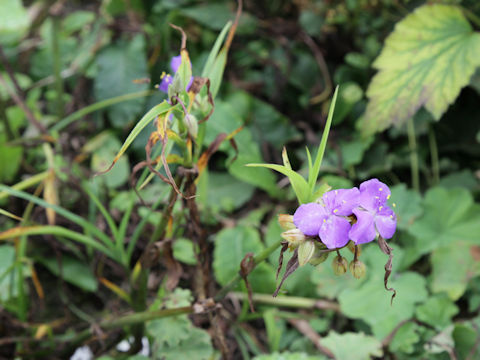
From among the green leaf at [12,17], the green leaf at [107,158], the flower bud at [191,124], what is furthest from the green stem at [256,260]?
the green leaf at [12,17]

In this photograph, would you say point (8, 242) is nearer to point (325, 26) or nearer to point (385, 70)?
point (385, 70)

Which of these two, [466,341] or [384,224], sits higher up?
[384,224]

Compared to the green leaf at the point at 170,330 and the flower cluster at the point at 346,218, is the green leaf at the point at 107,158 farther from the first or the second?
the flower cluster at the point at 346,218

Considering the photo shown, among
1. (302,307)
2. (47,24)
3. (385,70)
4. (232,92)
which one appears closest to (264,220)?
(302,307)

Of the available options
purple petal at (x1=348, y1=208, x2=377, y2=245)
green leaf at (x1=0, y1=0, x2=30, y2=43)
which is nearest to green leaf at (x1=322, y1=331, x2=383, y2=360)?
purple petal at (x1=348, y1=208, x2=377, y2=245)

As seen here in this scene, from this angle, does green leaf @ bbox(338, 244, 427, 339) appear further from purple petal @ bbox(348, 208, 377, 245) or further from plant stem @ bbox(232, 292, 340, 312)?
purple petal @ bbox(348, 208, 377, 245)

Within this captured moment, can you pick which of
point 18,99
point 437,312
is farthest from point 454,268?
point 18,99

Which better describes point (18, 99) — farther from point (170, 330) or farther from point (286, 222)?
point (286, 222)
